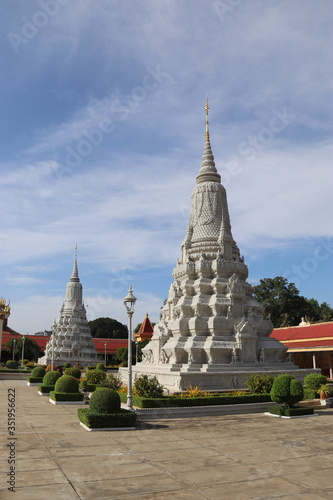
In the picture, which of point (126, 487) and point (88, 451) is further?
point (88, 451)

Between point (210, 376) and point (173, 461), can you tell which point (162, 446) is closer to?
point (173, 461)

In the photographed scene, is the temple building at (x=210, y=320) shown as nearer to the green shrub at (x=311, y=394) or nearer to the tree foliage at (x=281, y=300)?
the green shrub at (x=311, y=394)

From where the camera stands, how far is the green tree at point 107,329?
10025 cm

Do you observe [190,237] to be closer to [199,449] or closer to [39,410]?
[39,410]

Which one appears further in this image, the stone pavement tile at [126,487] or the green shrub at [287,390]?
the green shrub at [287,390]

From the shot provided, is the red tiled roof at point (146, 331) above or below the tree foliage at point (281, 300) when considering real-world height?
below

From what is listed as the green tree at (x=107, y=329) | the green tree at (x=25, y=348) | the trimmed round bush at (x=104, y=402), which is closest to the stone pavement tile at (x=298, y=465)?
the trimmed round bush at (x=104, y=402)

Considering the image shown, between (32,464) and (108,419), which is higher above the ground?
(108,419)

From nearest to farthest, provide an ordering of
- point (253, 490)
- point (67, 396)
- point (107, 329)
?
point (253, 490) → point (67, 396) → point (107, 329)

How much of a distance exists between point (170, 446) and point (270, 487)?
15.3 ft

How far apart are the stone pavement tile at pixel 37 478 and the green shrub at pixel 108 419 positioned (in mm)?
5419

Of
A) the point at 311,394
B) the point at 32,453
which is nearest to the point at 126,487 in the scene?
the point at 32,453

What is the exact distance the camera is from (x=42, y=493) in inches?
354

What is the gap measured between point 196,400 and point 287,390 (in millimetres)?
4532
